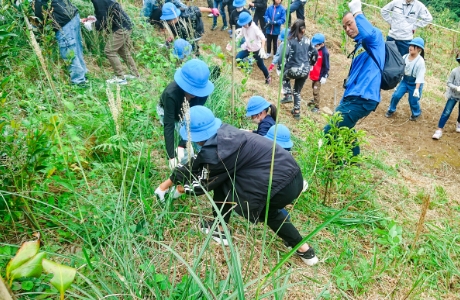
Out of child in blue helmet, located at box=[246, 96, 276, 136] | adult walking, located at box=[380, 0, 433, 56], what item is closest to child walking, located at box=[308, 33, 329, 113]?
adult walking, located at box=[380, 0, 433, 56]

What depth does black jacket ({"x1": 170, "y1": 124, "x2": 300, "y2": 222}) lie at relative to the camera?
1.97 metres

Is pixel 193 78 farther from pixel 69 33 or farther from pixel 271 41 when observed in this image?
pixel 271 41

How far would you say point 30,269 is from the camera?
0.75m

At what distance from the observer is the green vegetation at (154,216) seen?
1558 mm

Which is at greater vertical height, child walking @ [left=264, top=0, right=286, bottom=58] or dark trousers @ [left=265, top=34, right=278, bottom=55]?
child walking @ [left=264, top=0, right=286, bottom=58]

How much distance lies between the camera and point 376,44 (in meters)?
3.12

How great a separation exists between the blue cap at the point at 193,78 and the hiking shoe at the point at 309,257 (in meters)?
1.46

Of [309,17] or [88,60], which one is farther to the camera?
[309,17]

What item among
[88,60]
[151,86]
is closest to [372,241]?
[151,86]

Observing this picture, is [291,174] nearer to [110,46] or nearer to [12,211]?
[12,211]

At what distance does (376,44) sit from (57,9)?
3425mm

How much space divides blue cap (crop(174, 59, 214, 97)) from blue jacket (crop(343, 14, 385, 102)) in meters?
1.52

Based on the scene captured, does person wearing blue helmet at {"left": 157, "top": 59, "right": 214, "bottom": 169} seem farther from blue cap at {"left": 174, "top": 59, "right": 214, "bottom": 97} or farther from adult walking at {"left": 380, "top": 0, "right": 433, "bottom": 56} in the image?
adult walking at {"left": 380, "top": 0, "right": 433, "bottom": 56}

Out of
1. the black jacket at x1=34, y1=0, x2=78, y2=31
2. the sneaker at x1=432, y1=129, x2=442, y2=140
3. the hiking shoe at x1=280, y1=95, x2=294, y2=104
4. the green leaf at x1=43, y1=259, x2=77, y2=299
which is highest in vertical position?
the green leaf at x1=43, y1=259, x2=77, y2=299
